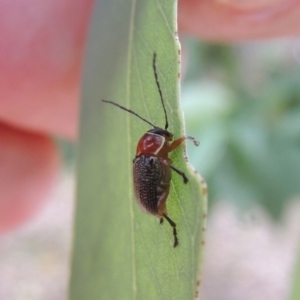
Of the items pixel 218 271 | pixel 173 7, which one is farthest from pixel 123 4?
pixel 218 271

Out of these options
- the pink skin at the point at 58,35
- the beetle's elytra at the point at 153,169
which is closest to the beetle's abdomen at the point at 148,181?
the beetle's elytra at the point at 153,169

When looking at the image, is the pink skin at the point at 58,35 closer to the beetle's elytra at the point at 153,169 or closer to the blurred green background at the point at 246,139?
the beetle's elytra at the point at 153,169

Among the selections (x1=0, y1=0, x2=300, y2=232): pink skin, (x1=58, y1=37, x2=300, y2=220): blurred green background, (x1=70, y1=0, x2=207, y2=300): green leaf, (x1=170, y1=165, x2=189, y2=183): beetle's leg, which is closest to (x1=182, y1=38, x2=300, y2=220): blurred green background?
(x1=58, y1=37, x2=300, y2=220): blurred green background

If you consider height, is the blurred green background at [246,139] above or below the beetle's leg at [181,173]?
above

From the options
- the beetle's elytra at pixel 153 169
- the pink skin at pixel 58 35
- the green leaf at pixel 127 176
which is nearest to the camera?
the green leaf at pixel 127 176

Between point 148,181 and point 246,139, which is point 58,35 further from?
point 246,139

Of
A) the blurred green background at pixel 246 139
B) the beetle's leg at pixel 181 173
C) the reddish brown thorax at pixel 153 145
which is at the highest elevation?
the blurred green background at pixel 246 139
